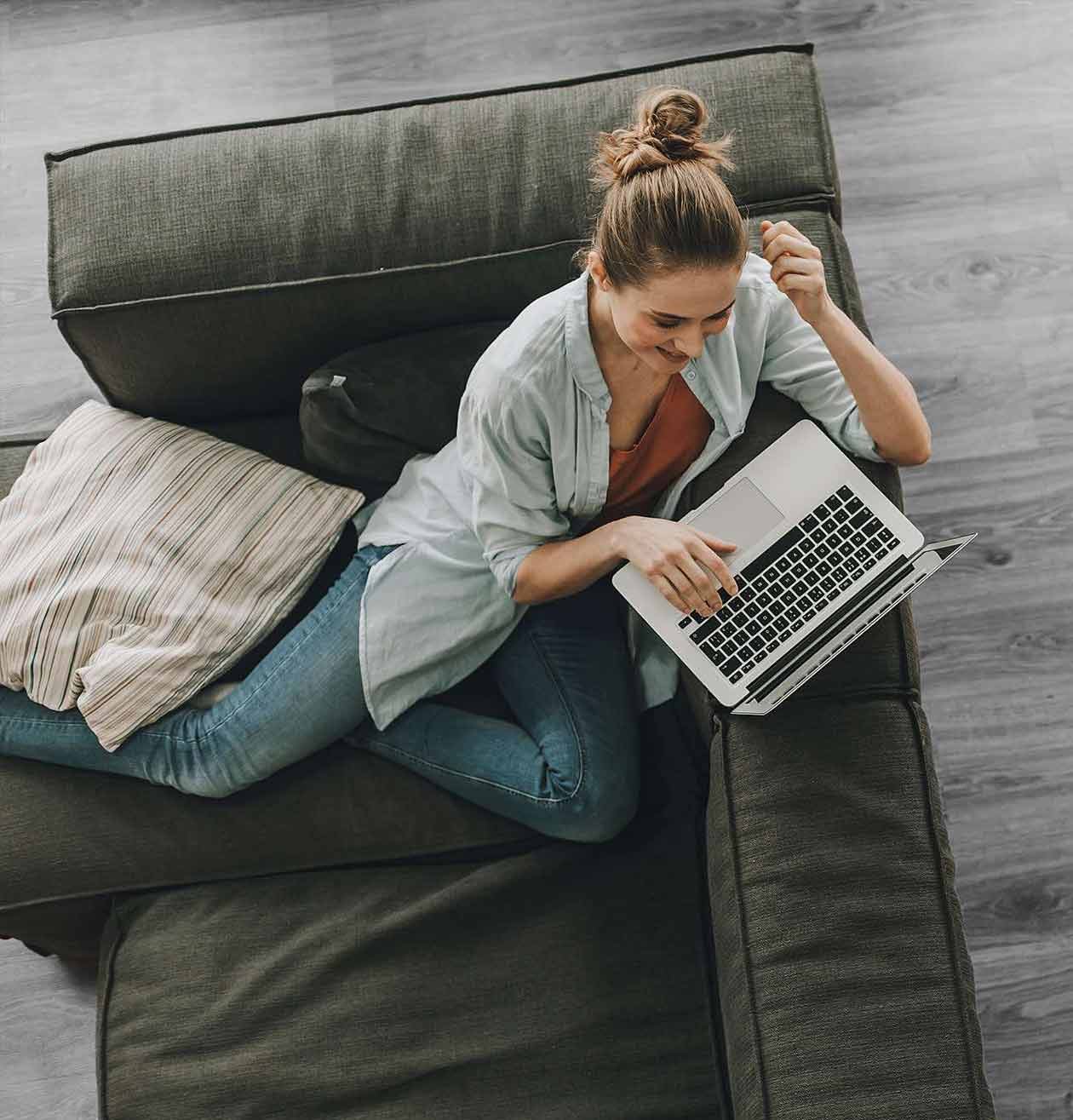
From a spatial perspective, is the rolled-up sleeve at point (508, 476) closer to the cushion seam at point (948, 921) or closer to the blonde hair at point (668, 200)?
the blonde hair at point (668, 200)

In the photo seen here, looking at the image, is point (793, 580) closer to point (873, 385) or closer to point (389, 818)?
point (873, 385)

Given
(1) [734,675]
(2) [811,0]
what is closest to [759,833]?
(1) [734,675]

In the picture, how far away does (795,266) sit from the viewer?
1.20m

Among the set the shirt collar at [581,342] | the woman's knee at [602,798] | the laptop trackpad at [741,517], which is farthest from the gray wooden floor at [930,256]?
the shirt collar at [581,342]

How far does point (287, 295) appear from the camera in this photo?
143 centimetres

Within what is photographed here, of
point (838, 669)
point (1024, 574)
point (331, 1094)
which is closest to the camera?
point (838, 669)

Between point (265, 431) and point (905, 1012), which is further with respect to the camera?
point (265, 431)

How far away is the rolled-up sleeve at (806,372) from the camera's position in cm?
132

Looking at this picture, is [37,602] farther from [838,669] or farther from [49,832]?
[838,669]

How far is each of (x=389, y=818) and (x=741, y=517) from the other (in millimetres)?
628

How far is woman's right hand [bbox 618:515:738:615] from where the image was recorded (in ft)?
3.99

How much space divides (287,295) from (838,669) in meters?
0.83

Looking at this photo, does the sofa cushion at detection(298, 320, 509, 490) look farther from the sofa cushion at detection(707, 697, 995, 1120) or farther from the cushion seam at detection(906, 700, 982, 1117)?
the cushion seam at detection(906, 700, 982, 1117)

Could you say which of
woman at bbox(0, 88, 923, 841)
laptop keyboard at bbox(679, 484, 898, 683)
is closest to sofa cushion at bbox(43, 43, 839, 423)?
woman at bbox(0, 88, 923, 841)
